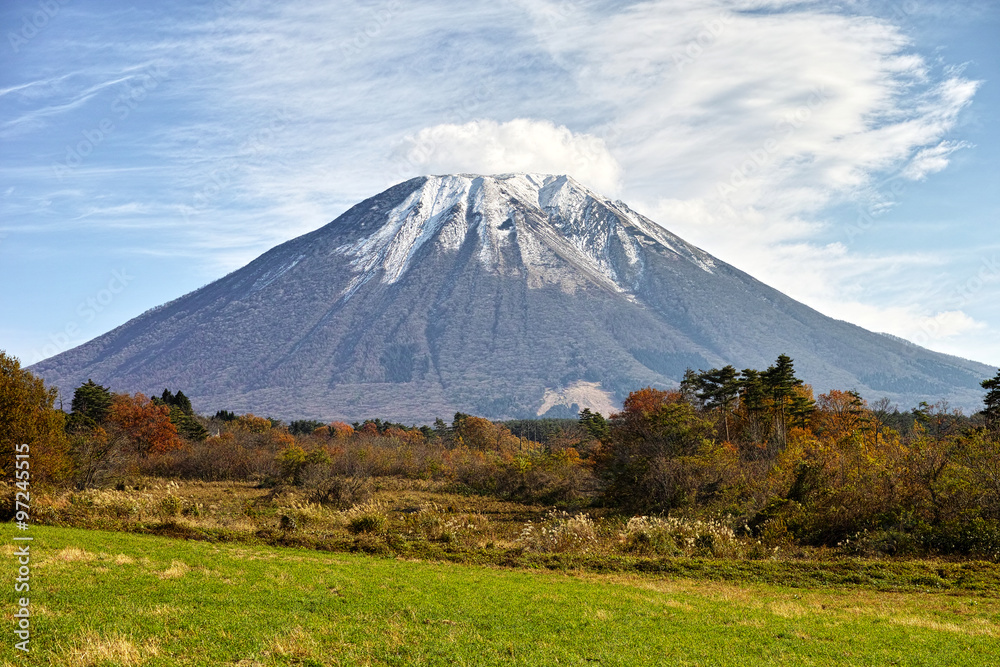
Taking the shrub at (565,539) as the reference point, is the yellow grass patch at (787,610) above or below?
above

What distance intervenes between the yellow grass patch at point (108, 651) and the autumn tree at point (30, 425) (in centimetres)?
1903

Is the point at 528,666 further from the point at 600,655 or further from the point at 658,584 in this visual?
the point at 658,584

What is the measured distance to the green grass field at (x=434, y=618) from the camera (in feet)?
34.4

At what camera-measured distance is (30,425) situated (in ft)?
86.2

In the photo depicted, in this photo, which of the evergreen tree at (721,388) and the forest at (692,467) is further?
the evergreen tree at (721,388)

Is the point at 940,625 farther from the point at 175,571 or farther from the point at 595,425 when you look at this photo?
the point at 595,425

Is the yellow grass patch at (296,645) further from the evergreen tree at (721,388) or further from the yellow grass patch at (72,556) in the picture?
the evergreen tree at (721,388)

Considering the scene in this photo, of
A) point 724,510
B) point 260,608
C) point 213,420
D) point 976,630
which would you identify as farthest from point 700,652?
point 213,420

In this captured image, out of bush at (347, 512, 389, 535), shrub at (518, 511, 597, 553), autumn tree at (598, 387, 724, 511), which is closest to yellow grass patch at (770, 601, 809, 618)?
shrub at (518, 511, 597, 553)

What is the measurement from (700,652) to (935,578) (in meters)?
11.1

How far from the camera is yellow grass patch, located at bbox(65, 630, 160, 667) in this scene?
9203mm

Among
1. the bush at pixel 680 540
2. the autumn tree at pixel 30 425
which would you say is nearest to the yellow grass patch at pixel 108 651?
the bush at pixel 680 540

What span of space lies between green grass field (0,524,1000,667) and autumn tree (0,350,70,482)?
30.9ft

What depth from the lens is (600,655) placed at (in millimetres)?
11172
